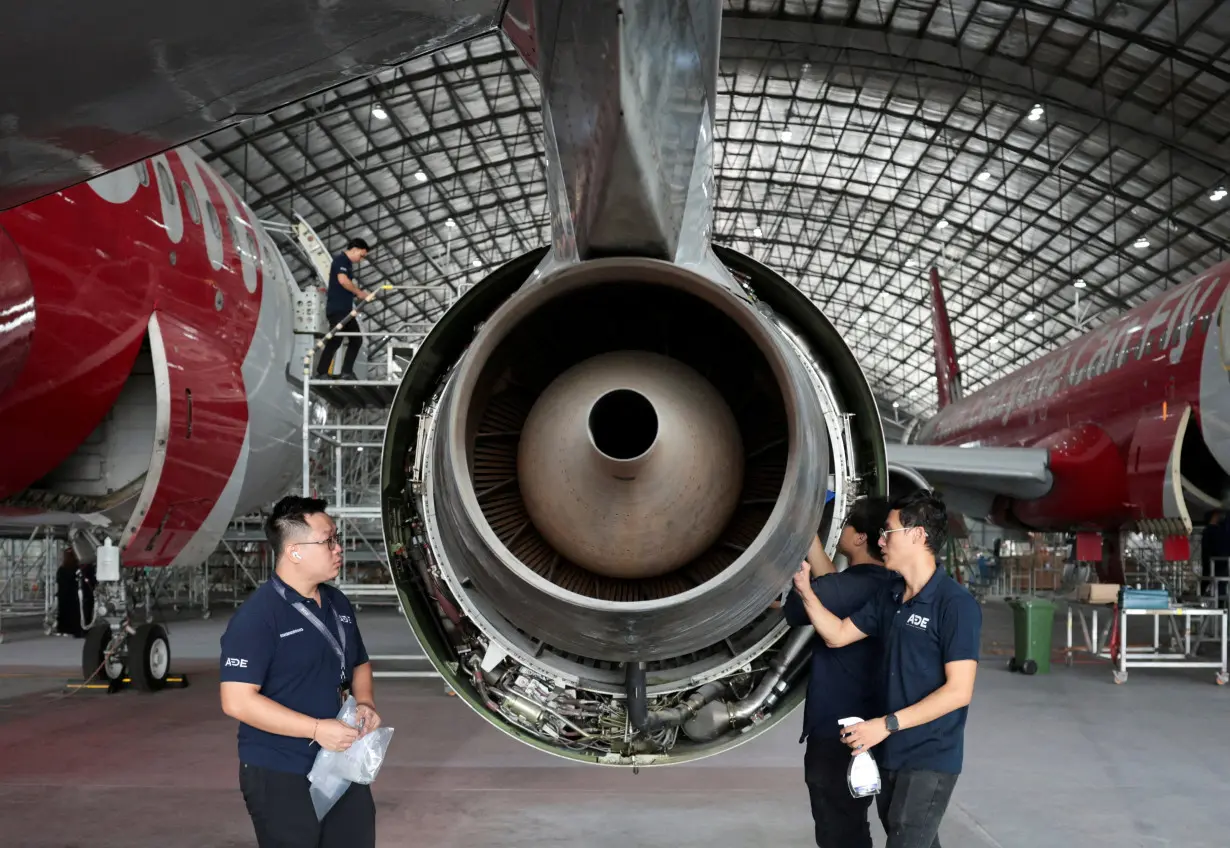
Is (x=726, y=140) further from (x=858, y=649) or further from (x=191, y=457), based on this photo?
(x=858, y=649)

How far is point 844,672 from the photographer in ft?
12.4

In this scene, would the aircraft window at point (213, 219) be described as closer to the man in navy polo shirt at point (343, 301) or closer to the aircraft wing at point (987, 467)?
the man in navy polo shirt at point (343, 301)

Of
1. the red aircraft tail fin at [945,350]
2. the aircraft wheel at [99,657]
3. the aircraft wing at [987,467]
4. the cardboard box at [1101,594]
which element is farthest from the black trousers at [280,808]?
the red aircraft tail fin at [945,350]

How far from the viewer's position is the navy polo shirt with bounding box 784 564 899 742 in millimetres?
3734

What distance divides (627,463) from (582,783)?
11.8 feet

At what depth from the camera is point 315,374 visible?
973 centimetres

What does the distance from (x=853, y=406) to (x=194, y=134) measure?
7.93 ft

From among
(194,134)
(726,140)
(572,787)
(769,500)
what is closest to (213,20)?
(194,134)

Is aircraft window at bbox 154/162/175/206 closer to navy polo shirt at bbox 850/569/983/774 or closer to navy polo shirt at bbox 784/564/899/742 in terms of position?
navy polo shirt at bbox 784/564/899/742

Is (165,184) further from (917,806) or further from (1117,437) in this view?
(1117,437)

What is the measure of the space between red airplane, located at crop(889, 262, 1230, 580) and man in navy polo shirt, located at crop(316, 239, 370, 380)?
5.43 m

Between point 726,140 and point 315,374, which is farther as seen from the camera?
point 726,140

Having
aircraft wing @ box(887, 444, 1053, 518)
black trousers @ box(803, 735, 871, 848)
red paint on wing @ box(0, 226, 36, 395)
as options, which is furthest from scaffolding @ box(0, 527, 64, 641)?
black trousers @ box(803, 735, 871, 848)

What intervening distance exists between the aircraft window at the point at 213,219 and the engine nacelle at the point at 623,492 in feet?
18.8
